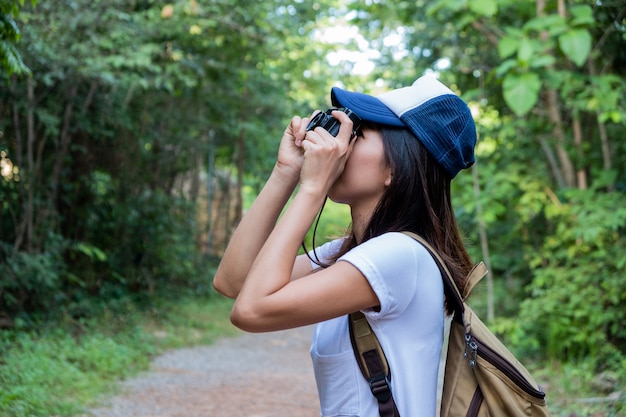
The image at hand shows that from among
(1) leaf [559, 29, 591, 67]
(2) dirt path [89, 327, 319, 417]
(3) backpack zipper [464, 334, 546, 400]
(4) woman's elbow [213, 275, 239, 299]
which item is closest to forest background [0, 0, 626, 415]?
(1) leaf [559, 29, 591, 67]

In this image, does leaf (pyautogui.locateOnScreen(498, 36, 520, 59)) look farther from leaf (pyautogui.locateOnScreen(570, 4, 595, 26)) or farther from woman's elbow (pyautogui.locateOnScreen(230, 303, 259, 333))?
woman's elbow (pyautogui.locateOnScreen(230, 303, 259, 333))

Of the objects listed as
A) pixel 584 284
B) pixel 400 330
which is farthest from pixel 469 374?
pixel 584 284

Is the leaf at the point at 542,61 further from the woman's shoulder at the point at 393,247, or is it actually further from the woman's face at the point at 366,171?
the woman's shoulder at the point at 393,247

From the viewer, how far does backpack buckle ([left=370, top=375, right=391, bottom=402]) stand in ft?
5.50

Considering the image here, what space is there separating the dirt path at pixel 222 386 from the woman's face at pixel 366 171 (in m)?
4.35

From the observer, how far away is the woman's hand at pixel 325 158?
1.74 meters

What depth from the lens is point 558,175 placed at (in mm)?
7820

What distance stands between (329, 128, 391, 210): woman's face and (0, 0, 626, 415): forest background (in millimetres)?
2832

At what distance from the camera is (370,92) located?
929 centimetres

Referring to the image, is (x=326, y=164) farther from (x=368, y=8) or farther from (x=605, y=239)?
(x=368, y=8)

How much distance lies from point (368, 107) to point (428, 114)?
138 mm

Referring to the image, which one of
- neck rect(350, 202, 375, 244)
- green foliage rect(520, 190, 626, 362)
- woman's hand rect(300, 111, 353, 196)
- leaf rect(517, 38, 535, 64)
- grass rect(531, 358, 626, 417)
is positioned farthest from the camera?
green foliage rect(520, 190, 626, 362)

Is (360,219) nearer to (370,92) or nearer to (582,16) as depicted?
(582,16)

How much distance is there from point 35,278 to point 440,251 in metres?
6.64
